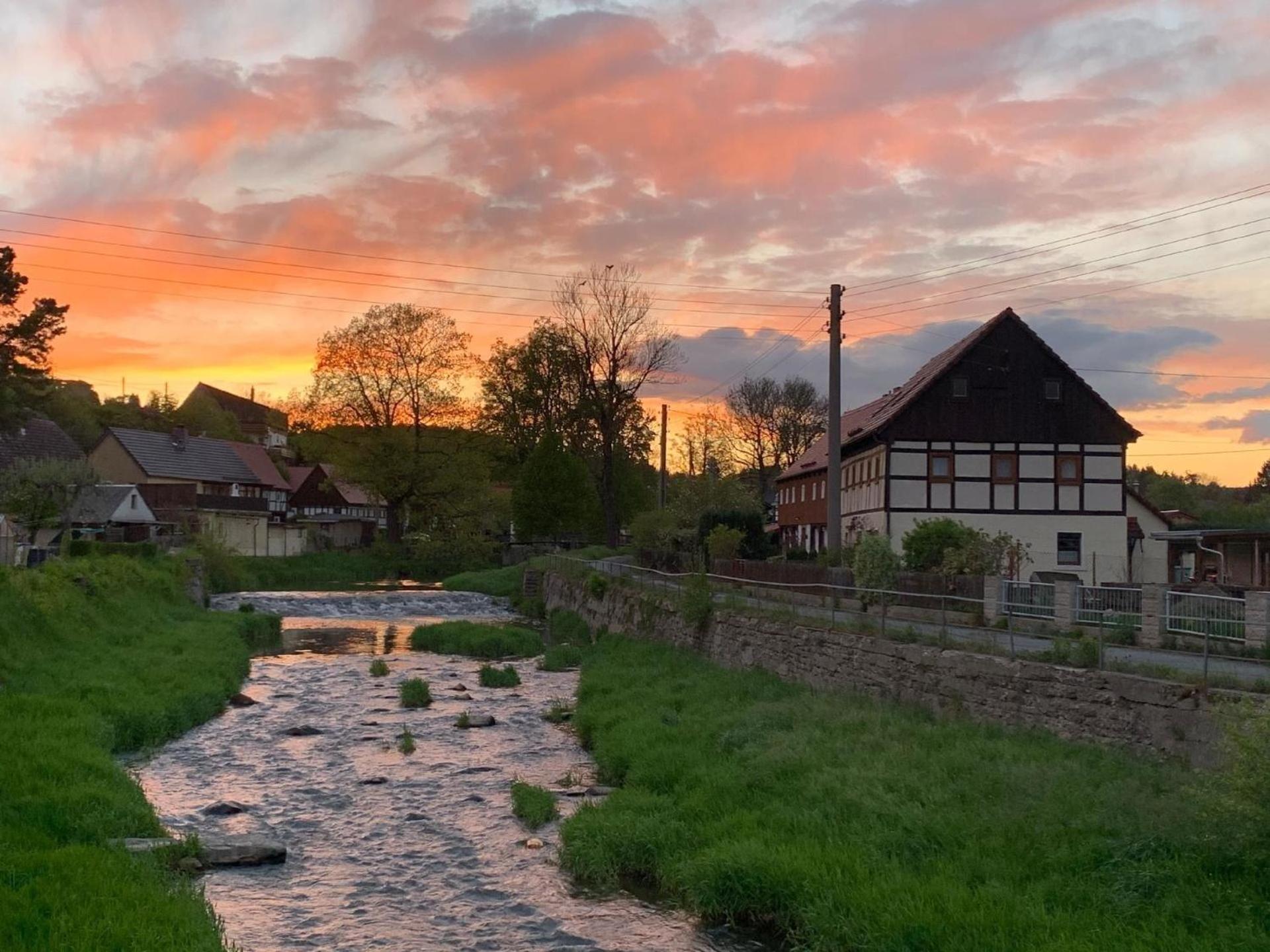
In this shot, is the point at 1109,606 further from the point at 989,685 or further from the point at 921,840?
the point at 921,840

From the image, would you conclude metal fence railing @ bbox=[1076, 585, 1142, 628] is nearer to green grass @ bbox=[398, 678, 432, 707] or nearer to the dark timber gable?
green grass @ bbox=[398, 678, 432, 707]

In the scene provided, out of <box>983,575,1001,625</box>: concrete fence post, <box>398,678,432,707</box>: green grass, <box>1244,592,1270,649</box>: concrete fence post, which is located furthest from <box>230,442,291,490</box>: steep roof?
<box>1244,592,1270,649</box>: concrete fence post

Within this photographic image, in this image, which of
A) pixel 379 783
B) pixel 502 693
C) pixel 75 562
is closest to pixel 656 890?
pixel 379 783

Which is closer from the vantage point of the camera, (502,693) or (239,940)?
(239,940)

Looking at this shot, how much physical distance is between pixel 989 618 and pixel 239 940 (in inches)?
572

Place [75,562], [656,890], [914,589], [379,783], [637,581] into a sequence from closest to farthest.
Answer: [656,890] < [379,783] < [914,589] < [75,562] < [637,581]

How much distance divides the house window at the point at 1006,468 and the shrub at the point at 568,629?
55.6 ft

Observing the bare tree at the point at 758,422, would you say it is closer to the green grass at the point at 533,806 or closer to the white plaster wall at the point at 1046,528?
the white plaster wall at the point at 1046,528

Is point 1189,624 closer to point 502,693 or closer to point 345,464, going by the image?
point 502,693

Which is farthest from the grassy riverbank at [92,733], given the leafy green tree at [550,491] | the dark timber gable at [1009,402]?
the leafy green tree at [550,491]

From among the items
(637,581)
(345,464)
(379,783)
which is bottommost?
(379,783)

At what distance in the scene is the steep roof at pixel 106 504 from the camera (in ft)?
187

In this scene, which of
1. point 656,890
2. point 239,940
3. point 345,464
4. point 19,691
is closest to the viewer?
point 239,940

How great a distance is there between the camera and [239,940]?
10.2 metres
